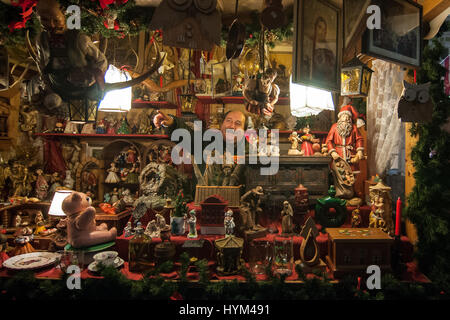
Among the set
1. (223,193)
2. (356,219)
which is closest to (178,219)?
(223,193)

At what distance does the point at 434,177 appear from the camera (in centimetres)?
215

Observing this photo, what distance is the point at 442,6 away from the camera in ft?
6.59

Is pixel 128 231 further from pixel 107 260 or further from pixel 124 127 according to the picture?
pixel 124 127

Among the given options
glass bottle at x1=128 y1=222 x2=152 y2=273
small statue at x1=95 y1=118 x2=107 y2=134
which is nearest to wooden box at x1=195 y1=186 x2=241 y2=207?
glass bottle at x1=128 y1=222 x2=152 y2=273

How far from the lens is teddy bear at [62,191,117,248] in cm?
253

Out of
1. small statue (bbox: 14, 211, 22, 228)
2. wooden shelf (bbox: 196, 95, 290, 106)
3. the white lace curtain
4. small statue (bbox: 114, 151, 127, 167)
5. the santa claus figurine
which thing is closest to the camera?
the white lace curtain

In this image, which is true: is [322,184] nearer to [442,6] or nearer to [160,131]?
[442,6]

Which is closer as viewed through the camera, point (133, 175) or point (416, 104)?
point (416, 104)

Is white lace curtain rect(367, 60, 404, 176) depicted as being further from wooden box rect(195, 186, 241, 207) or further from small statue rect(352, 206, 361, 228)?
wooden box rect(195, 186, 241, 207)

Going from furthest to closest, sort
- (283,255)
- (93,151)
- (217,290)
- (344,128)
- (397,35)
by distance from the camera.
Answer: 1. (93,151)
2. (344,128)
3. (283,255)
4. (217,290)
5. (397,35)

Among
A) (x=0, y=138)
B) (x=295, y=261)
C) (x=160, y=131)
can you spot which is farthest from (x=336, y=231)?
(x=0, y=138)

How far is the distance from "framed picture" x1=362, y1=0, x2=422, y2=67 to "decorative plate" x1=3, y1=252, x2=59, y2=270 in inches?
116

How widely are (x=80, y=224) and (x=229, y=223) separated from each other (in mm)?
1352

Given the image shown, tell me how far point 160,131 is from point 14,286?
2.61 metres
